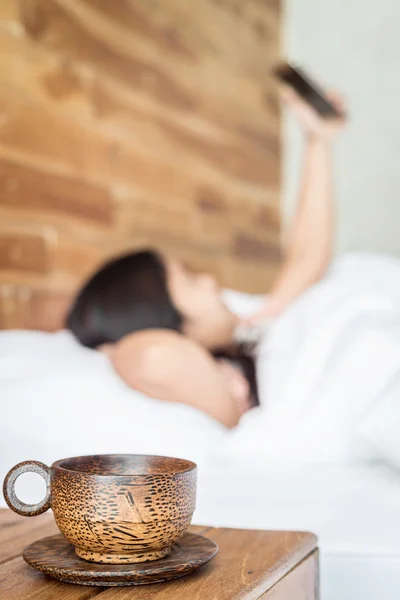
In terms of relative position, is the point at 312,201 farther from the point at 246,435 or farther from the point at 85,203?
the point at 246,435

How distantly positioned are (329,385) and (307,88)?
1.01m

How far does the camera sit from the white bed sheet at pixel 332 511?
620mm

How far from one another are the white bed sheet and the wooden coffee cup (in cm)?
22

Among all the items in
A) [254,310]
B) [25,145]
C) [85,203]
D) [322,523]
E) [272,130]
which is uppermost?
[272,130]

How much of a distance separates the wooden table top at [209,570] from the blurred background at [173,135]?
1.05 meters

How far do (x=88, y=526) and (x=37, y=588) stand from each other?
49 millimetres

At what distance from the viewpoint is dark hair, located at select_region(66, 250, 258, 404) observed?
4.66ft

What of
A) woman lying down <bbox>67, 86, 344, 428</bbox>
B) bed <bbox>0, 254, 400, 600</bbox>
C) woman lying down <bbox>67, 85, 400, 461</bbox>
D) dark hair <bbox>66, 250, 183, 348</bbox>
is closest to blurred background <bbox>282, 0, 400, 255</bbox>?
woman lying down <bbox>67, 86, 344, 428</bbox>

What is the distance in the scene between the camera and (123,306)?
1.42 metres

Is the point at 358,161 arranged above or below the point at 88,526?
above

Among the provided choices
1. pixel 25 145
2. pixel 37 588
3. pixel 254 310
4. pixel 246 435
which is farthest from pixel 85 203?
pixel 37 588

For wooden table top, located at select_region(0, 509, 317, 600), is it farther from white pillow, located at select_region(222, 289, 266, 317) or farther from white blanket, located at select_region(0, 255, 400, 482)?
white pillow, located at select_region(222, 289, 266, 317)

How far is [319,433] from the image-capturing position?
3.51 feet

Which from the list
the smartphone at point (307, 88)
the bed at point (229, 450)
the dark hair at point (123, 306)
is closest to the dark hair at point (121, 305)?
the dark hair at point (123, 306)
